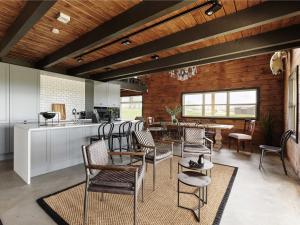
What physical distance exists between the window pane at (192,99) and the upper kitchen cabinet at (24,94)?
5548 millimetres

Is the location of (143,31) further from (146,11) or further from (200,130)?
(200,130)

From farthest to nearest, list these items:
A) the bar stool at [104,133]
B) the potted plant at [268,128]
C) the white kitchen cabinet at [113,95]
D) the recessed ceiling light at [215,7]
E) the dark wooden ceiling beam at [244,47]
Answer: the white kitchen cabinet at [113,95] < the potted plant at [268,128] < the bar stool at [104,133] < the dark wooden ceiling beam at [244,47] < the recessed ceiling light at [215,7]

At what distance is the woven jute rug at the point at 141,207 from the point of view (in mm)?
1857

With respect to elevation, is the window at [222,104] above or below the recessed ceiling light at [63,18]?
below

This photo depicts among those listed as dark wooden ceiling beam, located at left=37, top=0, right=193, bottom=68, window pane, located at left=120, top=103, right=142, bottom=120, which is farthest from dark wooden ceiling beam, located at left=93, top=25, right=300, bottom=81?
window pane, located at left=120, top=103, right=142, bottom=120

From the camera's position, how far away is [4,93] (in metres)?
4.00

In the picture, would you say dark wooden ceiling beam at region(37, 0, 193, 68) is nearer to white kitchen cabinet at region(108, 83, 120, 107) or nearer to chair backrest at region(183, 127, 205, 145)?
chair backrest at region(183, 127, 205, 145)

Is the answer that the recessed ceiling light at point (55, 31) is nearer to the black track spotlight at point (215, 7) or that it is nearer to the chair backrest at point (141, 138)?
the chair backrest at point (141, 138)

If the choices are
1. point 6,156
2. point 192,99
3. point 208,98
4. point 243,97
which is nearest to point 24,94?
point 6,156

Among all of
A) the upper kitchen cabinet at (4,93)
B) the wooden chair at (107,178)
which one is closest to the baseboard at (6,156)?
the upper kitchen cabinet at (4,93)

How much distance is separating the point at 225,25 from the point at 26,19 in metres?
2.76

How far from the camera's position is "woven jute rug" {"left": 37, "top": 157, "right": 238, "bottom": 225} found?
186cm

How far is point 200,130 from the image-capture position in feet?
12.9

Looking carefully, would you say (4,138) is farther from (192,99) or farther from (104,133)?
(192,99)
